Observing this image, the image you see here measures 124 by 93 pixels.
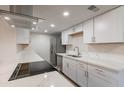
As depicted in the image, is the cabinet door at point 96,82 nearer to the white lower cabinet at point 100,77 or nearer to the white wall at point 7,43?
the white lower cabinet at point 100,77

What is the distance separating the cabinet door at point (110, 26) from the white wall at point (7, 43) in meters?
2.12

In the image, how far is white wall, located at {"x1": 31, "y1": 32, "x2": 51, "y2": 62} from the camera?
5508mm

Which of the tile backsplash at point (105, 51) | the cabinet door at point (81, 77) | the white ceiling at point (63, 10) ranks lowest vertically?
the cabinet door at point (81, 77)

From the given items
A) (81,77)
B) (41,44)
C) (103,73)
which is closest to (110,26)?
(103,73)

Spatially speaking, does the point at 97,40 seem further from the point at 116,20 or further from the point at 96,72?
the point at 96,72

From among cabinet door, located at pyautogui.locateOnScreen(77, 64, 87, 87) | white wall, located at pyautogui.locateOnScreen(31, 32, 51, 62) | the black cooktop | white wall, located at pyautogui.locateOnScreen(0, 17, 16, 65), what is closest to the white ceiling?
white wall, located at pyautogui.locateOnScreen(0, 17, 16, 65)

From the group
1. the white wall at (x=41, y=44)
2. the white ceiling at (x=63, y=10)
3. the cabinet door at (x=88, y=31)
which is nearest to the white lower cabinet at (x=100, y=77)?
the cabinet door at (x=88, y=31)

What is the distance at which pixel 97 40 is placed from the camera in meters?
2.34

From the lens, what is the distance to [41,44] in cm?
571

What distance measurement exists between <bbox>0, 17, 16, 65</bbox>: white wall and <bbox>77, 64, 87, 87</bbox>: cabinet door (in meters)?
1.84

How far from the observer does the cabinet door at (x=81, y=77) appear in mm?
2478

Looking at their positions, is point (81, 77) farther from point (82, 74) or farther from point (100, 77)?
point (100, 77)

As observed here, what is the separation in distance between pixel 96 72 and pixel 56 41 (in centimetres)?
343
